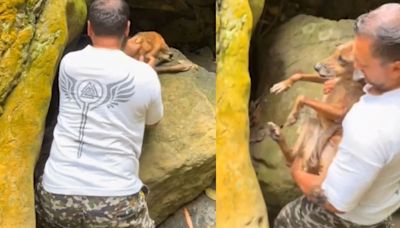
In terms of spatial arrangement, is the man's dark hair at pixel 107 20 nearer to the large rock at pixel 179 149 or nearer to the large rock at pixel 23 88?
the large rock at pixel 23 88

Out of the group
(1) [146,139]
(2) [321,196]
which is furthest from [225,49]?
(2) [321,196]

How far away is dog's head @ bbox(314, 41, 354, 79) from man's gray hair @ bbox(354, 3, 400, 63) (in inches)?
24.8

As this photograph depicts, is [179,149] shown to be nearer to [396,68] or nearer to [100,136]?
[100,136]

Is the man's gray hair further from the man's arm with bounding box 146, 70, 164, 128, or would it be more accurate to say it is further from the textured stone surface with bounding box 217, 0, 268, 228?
the textured stone surface with bounding box 217, 0, 268, 228

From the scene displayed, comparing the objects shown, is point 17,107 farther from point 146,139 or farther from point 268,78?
point 268,78

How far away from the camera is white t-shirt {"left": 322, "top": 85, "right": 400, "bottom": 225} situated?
265 centimetres

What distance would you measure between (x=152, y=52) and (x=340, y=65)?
1213 mm

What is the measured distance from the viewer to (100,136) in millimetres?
3369

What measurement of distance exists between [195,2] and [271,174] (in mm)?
1857

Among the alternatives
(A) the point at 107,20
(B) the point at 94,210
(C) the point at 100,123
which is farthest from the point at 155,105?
(B) the point at 94,210

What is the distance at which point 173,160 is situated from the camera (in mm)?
3898

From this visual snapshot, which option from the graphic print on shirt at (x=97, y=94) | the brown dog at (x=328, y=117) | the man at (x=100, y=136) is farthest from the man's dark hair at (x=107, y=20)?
the brown dog at (x=328, y=117)

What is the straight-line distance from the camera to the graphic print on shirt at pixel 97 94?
132 inches

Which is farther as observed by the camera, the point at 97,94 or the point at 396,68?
the point at 97,94
